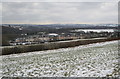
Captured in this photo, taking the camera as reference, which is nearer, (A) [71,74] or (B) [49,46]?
(A) [71,74]

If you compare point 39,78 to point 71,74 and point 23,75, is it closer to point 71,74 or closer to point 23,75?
point 23,75

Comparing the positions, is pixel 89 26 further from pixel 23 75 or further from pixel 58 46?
pixel 23 75

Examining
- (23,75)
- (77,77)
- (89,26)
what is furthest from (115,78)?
(89,26)

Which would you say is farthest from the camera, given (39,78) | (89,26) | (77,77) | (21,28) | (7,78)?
(89,26)

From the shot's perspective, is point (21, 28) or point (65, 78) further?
point (21, 28)

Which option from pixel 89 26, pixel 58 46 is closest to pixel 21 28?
pixel 58 46

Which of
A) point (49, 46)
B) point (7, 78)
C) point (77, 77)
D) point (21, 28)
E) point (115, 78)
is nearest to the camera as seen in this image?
point (115, 78)

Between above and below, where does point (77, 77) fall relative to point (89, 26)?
below

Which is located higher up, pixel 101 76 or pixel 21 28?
pixel 21 28

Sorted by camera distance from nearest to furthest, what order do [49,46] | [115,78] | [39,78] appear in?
[115,78] < [39,78] < [49,46]
